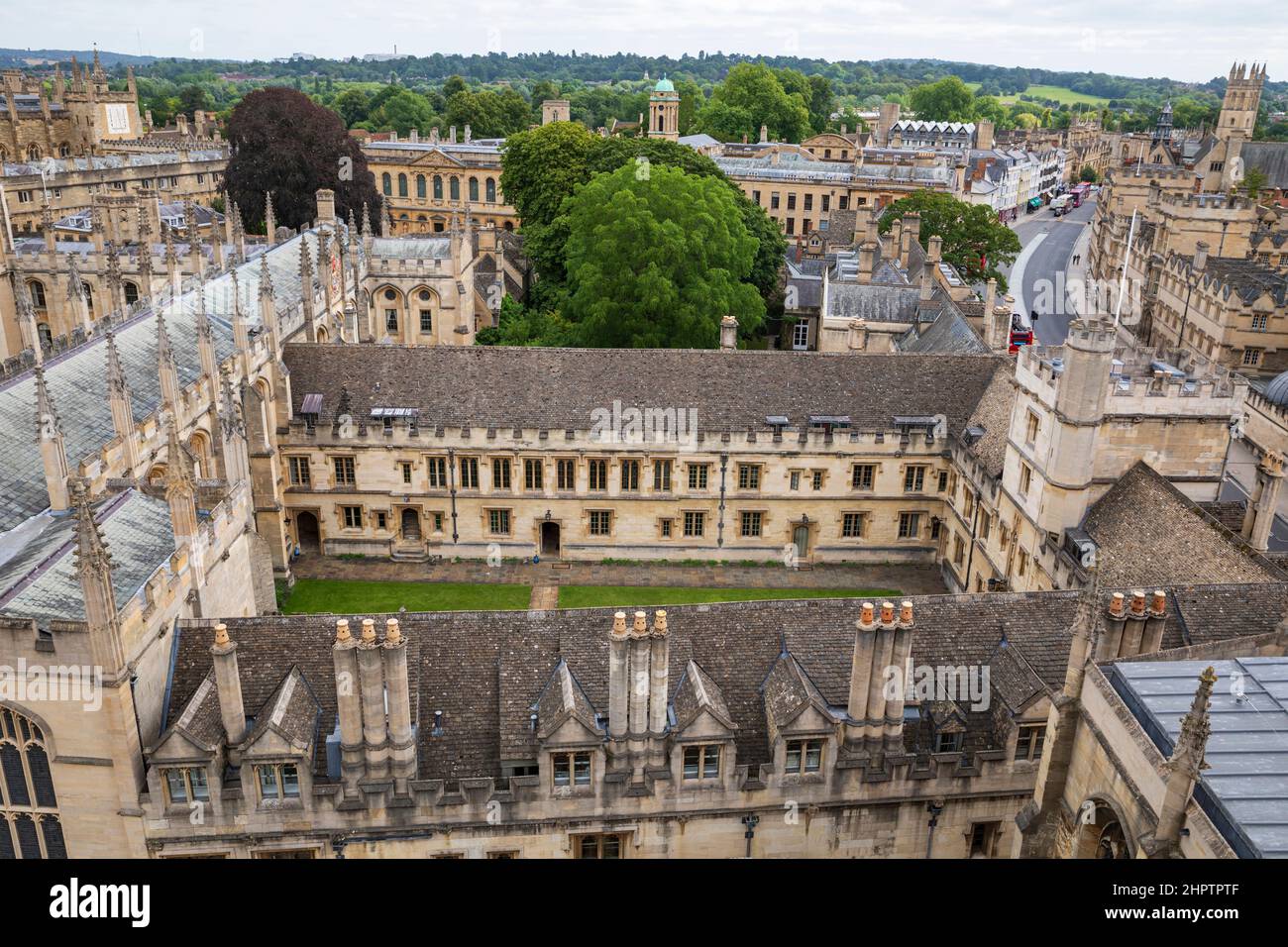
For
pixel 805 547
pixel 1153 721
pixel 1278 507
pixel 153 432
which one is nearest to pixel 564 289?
pixel 805 547

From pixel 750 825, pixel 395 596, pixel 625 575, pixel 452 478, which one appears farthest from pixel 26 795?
pixel 625 575

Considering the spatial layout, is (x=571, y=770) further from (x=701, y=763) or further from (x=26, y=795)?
(x=26, y=795)

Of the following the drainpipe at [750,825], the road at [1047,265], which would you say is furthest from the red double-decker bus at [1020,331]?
the drainpipe at [750,825]

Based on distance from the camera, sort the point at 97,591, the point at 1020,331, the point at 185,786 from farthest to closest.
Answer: the point at 1020,331 → the point at 185,786 → the point at 97,591

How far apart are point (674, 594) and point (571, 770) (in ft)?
62.4

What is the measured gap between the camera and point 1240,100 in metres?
110

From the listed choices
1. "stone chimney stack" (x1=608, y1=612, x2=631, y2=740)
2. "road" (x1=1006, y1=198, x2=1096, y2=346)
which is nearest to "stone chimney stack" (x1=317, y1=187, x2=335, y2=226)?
"road" (x1=1006, y1=198, x2=1096, y2=346)

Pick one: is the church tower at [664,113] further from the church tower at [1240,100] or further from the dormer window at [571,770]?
the dormer window at [571,770]

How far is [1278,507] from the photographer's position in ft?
151

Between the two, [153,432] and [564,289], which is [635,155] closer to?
[564,289]

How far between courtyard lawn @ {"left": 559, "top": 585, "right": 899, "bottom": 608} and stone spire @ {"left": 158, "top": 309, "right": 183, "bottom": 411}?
14.9 metres

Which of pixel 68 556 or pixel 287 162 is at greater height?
pixel 287 162

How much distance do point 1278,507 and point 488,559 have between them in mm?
35384

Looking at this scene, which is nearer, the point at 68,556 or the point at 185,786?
the point at 185,786
